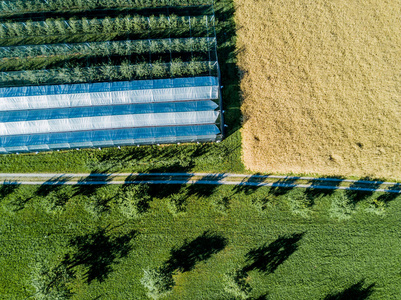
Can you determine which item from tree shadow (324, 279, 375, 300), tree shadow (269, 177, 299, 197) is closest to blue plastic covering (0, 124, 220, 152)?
tree shadow (269, 177, 299, 197)

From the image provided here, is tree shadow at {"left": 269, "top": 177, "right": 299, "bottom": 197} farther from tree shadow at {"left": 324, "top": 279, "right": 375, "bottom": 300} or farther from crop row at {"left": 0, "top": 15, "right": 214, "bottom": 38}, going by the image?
crop row at {"left": 0, "top": 15, "right": 214, "bottom": 38}

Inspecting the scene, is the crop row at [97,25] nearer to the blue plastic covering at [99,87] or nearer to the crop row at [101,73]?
the crop row at [101,73]

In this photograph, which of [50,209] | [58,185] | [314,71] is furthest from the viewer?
A: [314,71]

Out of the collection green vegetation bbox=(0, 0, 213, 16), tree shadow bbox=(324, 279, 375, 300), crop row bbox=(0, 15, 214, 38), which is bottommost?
tree shadow bbox=(324, 279, 375, 300)

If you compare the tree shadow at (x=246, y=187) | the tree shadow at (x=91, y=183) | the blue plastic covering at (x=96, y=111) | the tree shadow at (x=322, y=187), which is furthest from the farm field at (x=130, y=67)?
the tree shadow at (x=322, y=187)

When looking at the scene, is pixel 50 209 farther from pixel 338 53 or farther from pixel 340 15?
pixel 340 15

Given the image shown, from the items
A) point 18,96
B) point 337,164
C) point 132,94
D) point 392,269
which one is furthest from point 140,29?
point 392,269
